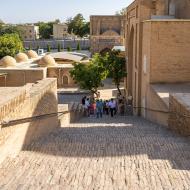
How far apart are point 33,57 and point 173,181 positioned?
114 ft

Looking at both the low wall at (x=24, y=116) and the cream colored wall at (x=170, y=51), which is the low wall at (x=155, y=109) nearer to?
the cream colored wall at (x=170, y=51)

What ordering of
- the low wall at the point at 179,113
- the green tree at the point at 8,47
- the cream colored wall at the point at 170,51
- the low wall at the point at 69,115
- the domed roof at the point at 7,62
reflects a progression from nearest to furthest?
the low wall at the point at 179,113
the low wall at the point at 69,115
the cream colored wall at the point at 170,51
the domed roof at the point at 7,62
the green tree at the point at 8,47

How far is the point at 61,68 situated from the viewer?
30297mm

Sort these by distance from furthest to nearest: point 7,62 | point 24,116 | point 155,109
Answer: point 7,62 → point 155,109 → point 24,116

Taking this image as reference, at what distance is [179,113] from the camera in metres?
9.68

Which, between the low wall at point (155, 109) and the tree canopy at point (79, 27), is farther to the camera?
the tree canopy at point (79, 27)

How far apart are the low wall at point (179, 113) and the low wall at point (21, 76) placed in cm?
1837

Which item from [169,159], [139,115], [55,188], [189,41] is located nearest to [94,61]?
[139,115]

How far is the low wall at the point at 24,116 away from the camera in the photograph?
250 inches

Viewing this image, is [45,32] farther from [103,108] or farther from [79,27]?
[103,108]

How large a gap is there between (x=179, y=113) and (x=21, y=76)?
65.8ft

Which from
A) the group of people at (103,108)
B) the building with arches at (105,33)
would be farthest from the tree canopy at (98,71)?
the building with arches at (105,33)

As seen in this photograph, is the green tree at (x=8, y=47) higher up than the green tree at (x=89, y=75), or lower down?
higher up

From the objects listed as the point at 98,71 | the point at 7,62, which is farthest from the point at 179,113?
the point at 7,62
